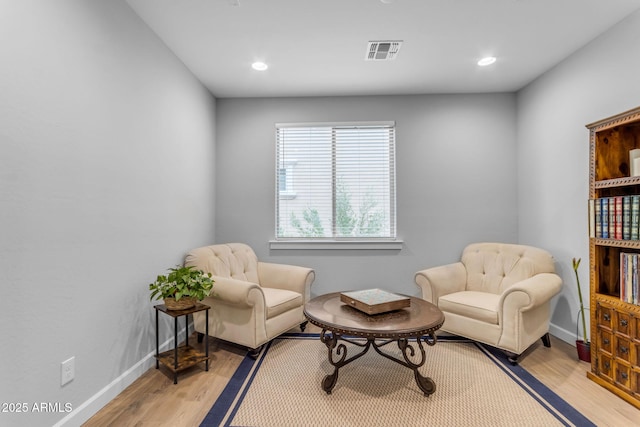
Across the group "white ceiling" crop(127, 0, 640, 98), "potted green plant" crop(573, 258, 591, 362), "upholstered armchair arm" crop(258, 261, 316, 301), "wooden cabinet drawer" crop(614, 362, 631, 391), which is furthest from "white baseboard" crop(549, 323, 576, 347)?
"white ceiling" crop(127, 0, 640, 98)

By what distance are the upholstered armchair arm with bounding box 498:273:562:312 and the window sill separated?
134 centimetres

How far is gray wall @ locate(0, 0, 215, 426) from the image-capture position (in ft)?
4.61

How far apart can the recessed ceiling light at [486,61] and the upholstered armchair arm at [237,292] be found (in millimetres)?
2909

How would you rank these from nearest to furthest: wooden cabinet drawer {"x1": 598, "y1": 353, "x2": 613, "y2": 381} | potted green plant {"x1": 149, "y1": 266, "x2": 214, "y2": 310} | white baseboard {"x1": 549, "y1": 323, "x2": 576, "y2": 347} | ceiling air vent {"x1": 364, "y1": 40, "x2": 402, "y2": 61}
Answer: wooden cabinet drawer {"x1": 598, "y1": 353, "x2": 613, "y2": 381}
potted green plant {"x1": 149, "y1": 266, "x2": 214, "y2": 310}
ceiling air vent {"x1": 364, "y1": 40, "x2": 402, "y2": 61}
white baseboard {"x1": 549, "y1": 323, "x2": 576, "y2": 347}

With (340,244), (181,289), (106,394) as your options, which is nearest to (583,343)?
(340,244)

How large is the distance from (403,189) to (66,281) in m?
3.17

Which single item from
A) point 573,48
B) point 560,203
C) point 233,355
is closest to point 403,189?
point 560,203

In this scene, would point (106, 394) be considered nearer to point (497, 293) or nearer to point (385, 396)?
point (385, 396)

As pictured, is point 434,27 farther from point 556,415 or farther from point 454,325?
point 556,415

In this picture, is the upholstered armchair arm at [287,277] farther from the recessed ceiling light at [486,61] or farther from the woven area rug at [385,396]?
the recessed ceiling light at [486,61]

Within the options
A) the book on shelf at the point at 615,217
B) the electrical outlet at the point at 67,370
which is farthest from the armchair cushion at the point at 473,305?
the electrical outlet at the point at 67,370

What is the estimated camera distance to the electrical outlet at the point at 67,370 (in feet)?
5.34

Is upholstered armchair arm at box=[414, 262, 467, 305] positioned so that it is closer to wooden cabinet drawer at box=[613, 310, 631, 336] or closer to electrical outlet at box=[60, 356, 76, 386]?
wooden cabinet drawer at box=[613, 310, 631, 336]

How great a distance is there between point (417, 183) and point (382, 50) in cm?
157
